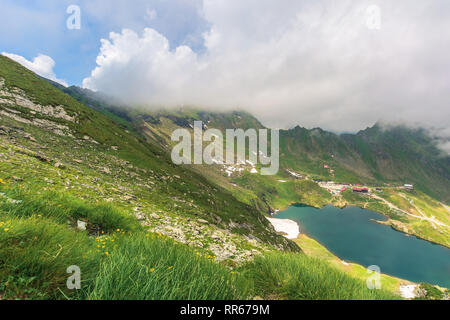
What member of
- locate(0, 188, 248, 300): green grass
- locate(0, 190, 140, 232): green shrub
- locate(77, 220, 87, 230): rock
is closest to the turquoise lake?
locate(0, 190, 140, 232): green shrub

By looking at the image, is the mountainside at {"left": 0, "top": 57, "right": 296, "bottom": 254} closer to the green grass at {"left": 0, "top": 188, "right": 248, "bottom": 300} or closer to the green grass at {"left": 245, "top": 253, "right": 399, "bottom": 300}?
the green grass at {"left": 245, "top": 253, "right": 399, "bottom": 300}

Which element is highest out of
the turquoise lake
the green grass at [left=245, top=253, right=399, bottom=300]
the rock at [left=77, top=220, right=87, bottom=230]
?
the rock at [left=77, top=220, right=87, bottom=230]

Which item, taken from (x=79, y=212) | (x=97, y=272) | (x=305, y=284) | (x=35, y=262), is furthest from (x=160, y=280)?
(x=79, y=212)

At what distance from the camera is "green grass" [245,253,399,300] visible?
2.66 meters

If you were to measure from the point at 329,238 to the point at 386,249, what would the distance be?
4498 cm

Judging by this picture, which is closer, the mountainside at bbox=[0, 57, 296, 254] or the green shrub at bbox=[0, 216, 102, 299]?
the green shrub at bbox=[0, 216, 102, 299]

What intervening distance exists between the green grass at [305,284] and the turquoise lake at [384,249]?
16366cm

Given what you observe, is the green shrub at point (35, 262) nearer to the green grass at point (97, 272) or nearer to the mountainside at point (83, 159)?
the green grass at point (97, 272)

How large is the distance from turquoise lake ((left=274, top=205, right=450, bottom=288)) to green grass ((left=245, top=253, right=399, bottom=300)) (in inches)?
6443

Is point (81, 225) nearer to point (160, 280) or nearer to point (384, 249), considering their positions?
point (160, 280)

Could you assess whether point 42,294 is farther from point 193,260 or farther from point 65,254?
point 193,260

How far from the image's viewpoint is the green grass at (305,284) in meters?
2.66

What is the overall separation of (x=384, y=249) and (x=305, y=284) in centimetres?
20839

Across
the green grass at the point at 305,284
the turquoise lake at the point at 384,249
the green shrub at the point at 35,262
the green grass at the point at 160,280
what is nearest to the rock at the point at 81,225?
the green shrub at the point at 35,262
